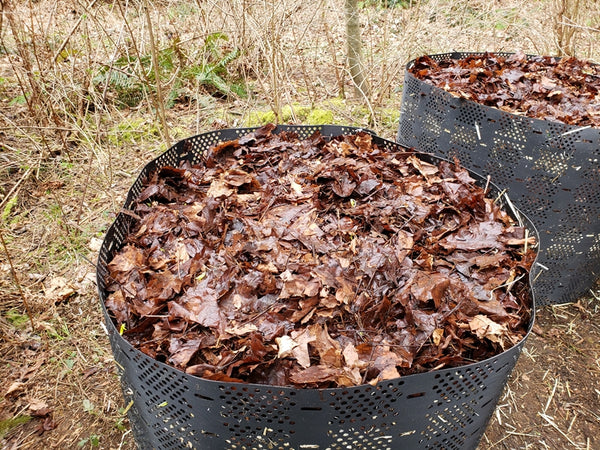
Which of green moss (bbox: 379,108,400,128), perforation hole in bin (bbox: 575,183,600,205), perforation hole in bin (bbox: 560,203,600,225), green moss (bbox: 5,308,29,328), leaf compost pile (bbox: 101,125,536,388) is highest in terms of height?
leaf compost pile (bbox: 101,125,536,388)

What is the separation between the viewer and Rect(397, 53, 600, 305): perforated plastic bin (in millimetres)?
2787

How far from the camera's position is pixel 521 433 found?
99.4 inches

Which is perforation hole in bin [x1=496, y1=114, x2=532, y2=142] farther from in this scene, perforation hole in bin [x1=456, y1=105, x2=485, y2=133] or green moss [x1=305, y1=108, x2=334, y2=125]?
green moss [x1=305, y1=108, x2=334, y2=125]

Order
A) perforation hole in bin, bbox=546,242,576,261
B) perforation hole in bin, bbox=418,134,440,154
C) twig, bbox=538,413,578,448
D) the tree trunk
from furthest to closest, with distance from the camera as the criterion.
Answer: the tree trunk < perforation hole in bin, bbox=418,134,440,154 < perforation hole in bin, bbox=546,242,576,261 < twig, bbox=538,413,578,448

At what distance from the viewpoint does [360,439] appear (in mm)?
1435

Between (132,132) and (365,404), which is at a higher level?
(365,404)

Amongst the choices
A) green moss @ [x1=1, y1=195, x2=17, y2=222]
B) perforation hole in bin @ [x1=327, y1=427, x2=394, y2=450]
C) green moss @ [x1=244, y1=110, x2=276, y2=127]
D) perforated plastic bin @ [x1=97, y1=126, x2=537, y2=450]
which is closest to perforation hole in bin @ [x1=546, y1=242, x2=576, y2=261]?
perforated plastic bin @ [x1=97, y1=126, x2=537, y2=450]

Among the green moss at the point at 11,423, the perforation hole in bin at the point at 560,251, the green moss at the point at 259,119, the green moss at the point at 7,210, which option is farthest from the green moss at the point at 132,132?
the perforation hole in bin at the point at 560,251

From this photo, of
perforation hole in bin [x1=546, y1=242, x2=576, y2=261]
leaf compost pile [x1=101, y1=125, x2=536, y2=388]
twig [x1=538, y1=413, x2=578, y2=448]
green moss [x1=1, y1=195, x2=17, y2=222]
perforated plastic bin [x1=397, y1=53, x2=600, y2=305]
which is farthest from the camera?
green moss [x1=1, y1=195, x2=17, y2=222]

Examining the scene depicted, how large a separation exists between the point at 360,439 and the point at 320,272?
0.63 metres

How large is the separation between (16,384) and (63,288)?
78 cm

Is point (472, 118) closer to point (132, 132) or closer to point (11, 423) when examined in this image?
point (11, 423)

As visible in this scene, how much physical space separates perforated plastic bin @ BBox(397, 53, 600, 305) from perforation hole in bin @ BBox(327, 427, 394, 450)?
2.14 meters

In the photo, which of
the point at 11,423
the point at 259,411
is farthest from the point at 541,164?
the point at 11,423
